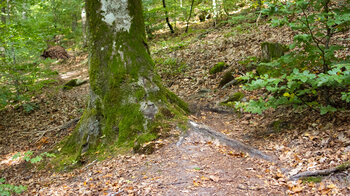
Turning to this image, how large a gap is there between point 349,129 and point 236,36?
8.09 metres

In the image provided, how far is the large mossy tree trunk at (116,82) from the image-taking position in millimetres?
4973

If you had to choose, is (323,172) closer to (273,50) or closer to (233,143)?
(233,143)

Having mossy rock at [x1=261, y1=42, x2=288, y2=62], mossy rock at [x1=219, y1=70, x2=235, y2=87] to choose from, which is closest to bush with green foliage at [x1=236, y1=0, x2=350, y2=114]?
mossy rock at [x1=261, y1=42, x2=288, y2=62]

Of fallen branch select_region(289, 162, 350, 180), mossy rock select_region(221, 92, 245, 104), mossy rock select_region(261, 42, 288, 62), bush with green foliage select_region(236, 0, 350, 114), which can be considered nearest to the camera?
fallen branch select_region(289, 162, 350, 180)

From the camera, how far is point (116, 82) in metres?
5.17

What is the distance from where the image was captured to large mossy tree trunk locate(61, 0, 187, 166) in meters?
4.97

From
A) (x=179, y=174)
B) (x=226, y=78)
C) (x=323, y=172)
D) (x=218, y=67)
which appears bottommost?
(x=323, y=172)

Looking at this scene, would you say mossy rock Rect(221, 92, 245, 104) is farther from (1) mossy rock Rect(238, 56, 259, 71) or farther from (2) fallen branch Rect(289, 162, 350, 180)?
(2) fallen branch Rect(289, 162, 350, 180)

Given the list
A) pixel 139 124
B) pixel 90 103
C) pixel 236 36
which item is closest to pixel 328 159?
pixel 139 124

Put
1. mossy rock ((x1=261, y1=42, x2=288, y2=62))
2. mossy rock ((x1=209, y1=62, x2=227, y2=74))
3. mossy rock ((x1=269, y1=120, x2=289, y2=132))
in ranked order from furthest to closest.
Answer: mossy rock ((x1=209, y1=62, x2=227, y2=74))
mossy rock ((x1=261, y1=42, x2=288, y2=62))
mossy rock ((x1=269, y1=120, x2=289, y2=132))

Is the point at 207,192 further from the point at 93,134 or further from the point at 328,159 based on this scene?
the point at 93,134

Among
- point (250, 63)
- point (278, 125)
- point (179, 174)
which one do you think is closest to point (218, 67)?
point (250, 63)

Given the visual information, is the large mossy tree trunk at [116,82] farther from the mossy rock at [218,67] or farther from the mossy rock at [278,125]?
the mossy rock at [218,67]

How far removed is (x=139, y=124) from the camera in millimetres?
4754
